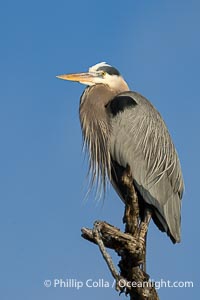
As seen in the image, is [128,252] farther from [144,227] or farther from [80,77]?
[80,77]

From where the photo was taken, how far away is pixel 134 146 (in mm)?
8914

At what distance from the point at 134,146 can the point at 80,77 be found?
1.16 metres

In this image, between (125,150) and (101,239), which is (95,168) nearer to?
(125,150)

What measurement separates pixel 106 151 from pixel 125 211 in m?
1.64

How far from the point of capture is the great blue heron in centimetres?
873

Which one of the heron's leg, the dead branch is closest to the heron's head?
the heron's leg

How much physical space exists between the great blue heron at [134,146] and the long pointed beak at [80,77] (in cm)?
1

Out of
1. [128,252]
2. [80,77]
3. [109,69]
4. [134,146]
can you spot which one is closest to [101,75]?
[109,69]

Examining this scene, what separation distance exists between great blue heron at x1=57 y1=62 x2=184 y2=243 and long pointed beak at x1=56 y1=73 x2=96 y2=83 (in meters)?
0.01

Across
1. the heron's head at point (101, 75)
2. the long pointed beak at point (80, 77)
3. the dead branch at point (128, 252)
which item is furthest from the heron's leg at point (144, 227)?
the long pointed beak at point (80, 77)

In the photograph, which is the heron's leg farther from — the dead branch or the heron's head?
the heron's head

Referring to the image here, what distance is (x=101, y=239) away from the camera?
6.51 metres

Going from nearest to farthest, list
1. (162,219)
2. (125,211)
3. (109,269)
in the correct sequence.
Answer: (109,269) → (125,211) → (162,219)

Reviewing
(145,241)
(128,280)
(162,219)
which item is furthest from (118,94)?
(128,280)
